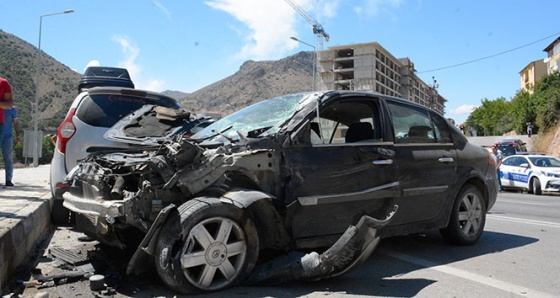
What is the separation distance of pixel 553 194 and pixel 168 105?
1662 cm

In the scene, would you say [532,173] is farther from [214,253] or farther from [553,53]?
[553,53]

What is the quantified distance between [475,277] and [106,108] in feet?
15.9

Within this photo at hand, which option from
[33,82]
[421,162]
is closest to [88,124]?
[421,162]

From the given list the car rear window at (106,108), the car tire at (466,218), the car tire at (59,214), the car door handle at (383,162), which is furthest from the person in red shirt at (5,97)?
the car tire at (466,218)

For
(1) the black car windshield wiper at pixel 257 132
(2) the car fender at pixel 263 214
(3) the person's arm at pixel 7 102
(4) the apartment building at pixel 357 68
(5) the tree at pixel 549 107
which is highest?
(4) the apartment building at pixel 357 68

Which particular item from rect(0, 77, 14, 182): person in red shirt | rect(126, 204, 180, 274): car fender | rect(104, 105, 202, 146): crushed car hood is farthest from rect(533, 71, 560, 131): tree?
rect(126, 204, 180, 274): car fender

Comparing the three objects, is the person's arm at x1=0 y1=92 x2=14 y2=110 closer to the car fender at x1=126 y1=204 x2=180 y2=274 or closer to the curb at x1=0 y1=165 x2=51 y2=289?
the curb at x1=0 y1=165 x2=51 y2=289

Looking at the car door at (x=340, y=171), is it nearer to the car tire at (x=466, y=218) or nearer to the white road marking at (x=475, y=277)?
the white road marking at (x=475, y=277)

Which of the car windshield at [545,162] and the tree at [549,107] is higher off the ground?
the tree at [549,107]

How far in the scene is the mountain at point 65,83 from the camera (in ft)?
200

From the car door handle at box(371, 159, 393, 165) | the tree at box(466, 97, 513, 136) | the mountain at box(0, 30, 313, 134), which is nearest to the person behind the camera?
the car door handle at box(371, 159, 393, 165)

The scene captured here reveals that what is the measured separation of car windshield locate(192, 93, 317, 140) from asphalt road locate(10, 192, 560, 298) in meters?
1.43

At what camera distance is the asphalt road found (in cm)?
372

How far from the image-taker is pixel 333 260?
12.1 ft
